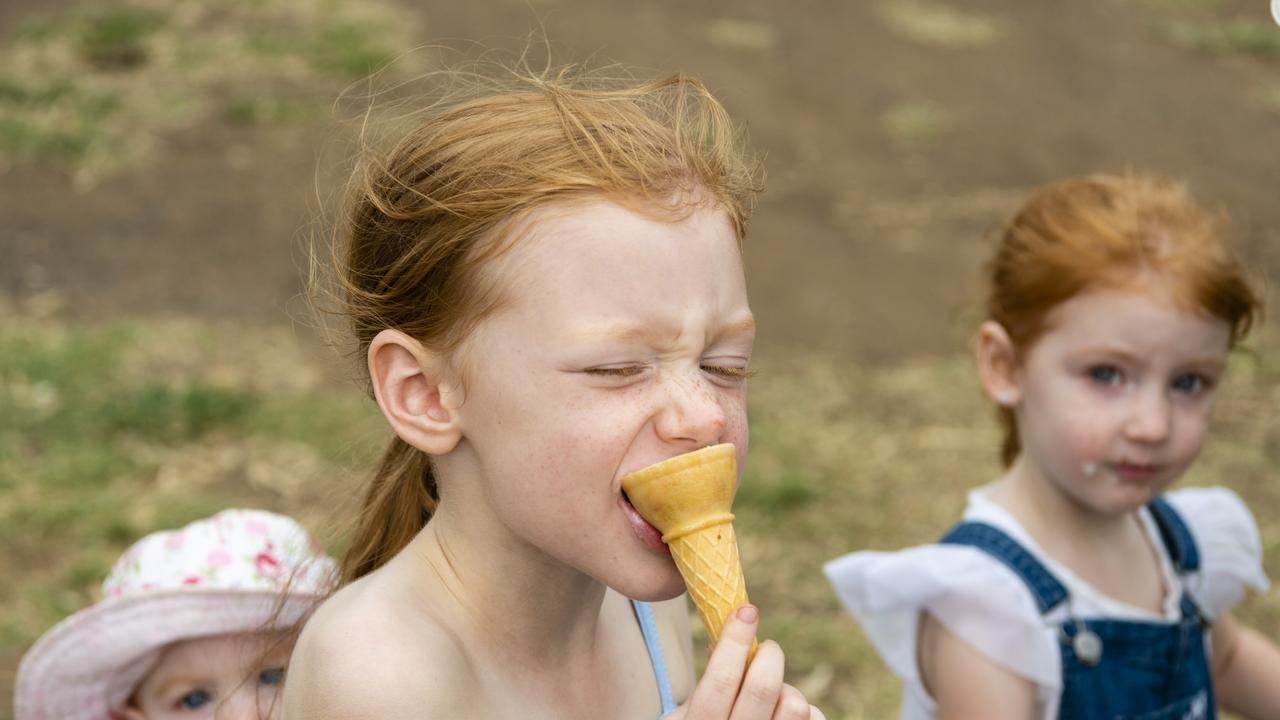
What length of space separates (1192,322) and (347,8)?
7.47 metres

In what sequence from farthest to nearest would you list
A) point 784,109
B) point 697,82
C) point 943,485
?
point 784,109 < point 943,485 < point 697,82

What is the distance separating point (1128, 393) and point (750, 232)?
15.5 feet

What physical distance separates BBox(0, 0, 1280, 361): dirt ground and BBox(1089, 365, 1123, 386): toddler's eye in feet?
10.2

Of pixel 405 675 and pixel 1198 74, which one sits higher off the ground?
pixel 405 675

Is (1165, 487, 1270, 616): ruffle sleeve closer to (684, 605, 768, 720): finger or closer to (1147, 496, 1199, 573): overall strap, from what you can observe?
(1147, 496, 1199, 573): overall strap

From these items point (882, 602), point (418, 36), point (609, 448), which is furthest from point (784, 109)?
point (609, 448)

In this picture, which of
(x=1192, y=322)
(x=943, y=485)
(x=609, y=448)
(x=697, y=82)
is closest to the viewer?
(x=609, y=448)

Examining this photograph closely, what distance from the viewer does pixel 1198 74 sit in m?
10.3

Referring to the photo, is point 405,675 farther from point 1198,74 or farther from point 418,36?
point 1198,74

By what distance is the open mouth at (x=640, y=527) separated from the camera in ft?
6.22

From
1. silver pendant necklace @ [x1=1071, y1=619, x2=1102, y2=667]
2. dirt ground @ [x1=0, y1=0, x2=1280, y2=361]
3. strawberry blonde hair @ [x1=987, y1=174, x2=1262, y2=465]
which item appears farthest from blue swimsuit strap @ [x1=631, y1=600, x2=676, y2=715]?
dirt ground @ [x1=0, y1=0, x2=1280, y2=361]

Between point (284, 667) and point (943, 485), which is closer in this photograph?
point (284, 667)

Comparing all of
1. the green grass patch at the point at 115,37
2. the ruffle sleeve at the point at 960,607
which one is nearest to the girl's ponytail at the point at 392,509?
the ruffle sleeve at the point at 960,607

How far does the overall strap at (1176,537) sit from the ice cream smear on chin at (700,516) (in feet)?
6.28
